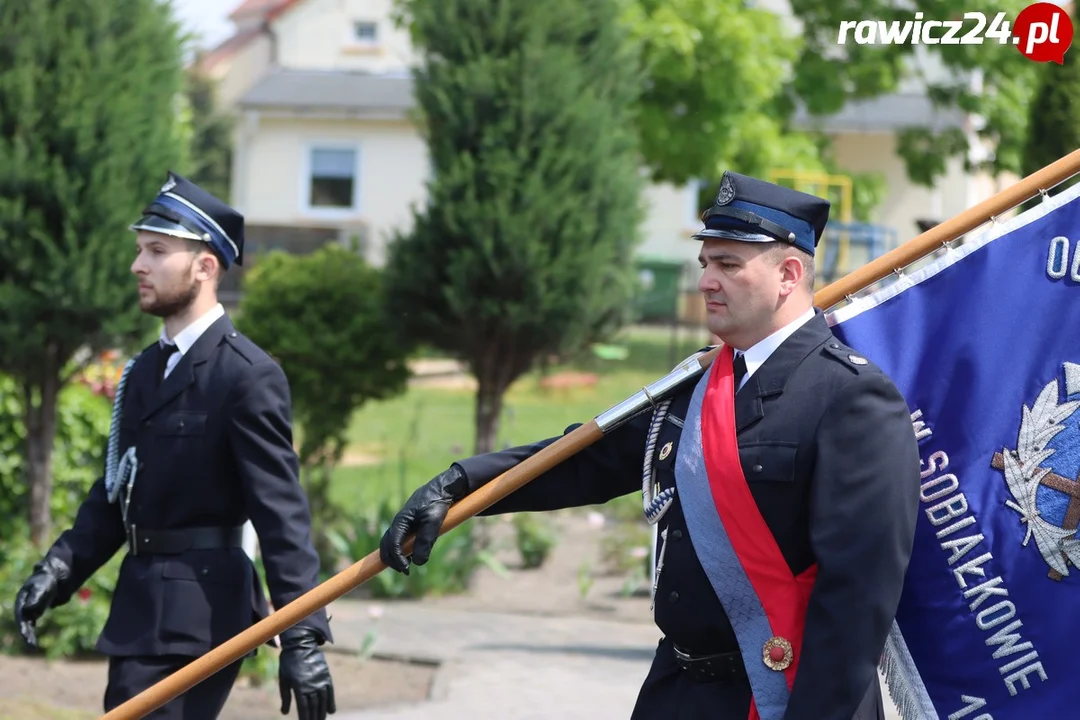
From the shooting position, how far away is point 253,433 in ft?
13.9

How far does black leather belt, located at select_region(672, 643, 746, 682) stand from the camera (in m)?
3.06

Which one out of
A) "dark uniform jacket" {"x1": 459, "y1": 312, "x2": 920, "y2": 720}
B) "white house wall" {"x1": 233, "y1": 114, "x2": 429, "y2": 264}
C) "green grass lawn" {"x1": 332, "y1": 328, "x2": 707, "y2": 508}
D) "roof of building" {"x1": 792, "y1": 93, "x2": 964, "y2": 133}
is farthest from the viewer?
"white house wall" {"x1": 233, "y1": 114, "x2": 429, "y2": 264}

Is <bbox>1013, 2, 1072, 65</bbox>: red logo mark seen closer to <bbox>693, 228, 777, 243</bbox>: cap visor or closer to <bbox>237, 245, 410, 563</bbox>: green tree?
<bbox>237, 245, 410, 563</bbox>: green tree

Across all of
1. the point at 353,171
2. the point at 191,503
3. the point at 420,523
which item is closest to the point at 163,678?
the point at 191,503

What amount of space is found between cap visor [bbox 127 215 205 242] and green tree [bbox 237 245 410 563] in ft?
16.7

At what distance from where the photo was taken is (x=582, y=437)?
11.1 ft

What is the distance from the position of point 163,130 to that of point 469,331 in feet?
7.54

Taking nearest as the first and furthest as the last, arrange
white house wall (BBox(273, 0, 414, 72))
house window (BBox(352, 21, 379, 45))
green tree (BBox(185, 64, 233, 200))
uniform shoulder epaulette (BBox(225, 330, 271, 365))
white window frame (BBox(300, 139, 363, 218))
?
uniform shoulder epaulette (BBox(225, 330, 271, 365))
white window frame (BBox(300, 139, 363, 218))
white house wall (BBox(273, 0, 414, 72))
green tree (BBox(185, 64, 233, 200))
house window (BBox(352, 21, 379, 45))

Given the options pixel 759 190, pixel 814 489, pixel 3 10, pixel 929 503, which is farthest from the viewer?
pixel 3 10

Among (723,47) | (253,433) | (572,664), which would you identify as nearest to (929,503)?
(253,433)

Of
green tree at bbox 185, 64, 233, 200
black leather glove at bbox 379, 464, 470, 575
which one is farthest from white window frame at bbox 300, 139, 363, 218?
black leather glove at bbox 379, 464, 470, 575

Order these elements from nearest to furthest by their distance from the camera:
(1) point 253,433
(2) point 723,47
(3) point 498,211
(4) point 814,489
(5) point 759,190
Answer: (4) point 814,489
(5) point 759,190
(1) point 253,433
(3) point 498,211
(2) point 723,47

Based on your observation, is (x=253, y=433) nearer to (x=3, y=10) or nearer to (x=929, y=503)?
(x=929, y=503)

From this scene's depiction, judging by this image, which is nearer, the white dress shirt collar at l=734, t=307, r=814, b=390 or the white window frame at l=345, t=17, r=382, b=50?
the white dress shirt collar at l=734, t=307, r=814, b=390
